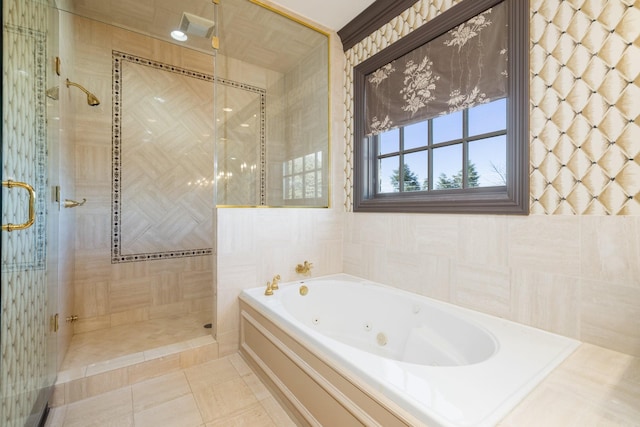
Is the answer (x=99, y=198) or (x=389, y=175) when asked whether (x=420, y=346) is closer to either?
(x=389, y=175)

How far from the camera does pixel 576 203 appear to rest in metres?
1.29

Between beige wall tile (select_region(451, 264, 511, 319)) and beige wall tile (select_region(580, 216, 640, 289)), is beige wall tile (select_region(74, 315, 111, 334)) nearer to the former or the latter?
beige wall tile (select_region(451, 264, 511, 319))

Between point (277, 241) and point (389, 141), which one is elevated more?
point (389, 141)

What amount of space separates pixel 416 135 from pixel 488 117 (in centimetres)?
51

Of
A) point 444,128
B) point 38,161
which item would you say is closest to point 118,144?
point 38,161

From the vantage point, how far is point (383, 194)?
2361 millimetres

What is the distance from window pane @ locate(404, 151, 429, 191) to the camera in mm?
2068

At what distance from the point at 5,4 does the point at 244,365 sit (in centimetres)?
205

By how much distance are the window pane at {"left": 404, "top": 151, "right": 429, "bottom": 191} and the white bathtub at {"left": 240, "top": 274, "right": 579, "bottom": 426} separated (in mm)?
770

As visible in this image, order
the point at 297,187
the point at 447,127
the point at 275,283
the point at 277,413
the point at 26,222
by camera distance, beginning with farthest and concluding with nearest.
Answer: the point at 297,187 → the point at 275,283 → the point at 447,127 → the point at 277,413 → the point at 26,222

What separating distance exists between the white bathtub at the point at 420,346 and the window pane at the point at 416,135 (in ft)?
3.50

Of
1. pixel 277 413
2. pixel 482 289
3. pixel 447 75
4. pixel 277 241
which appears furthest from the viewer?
pixel 277 241

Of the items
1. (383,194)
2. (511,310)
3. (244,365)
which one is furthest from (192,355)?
(511,310)

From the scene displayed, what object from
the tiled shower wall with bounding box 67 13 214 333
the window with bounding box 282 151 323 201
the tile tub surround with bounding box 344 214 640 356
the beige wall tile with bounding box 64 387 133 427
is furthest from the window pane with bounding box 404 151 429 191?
the beige wall tile with bounding box 64 387 133 427
